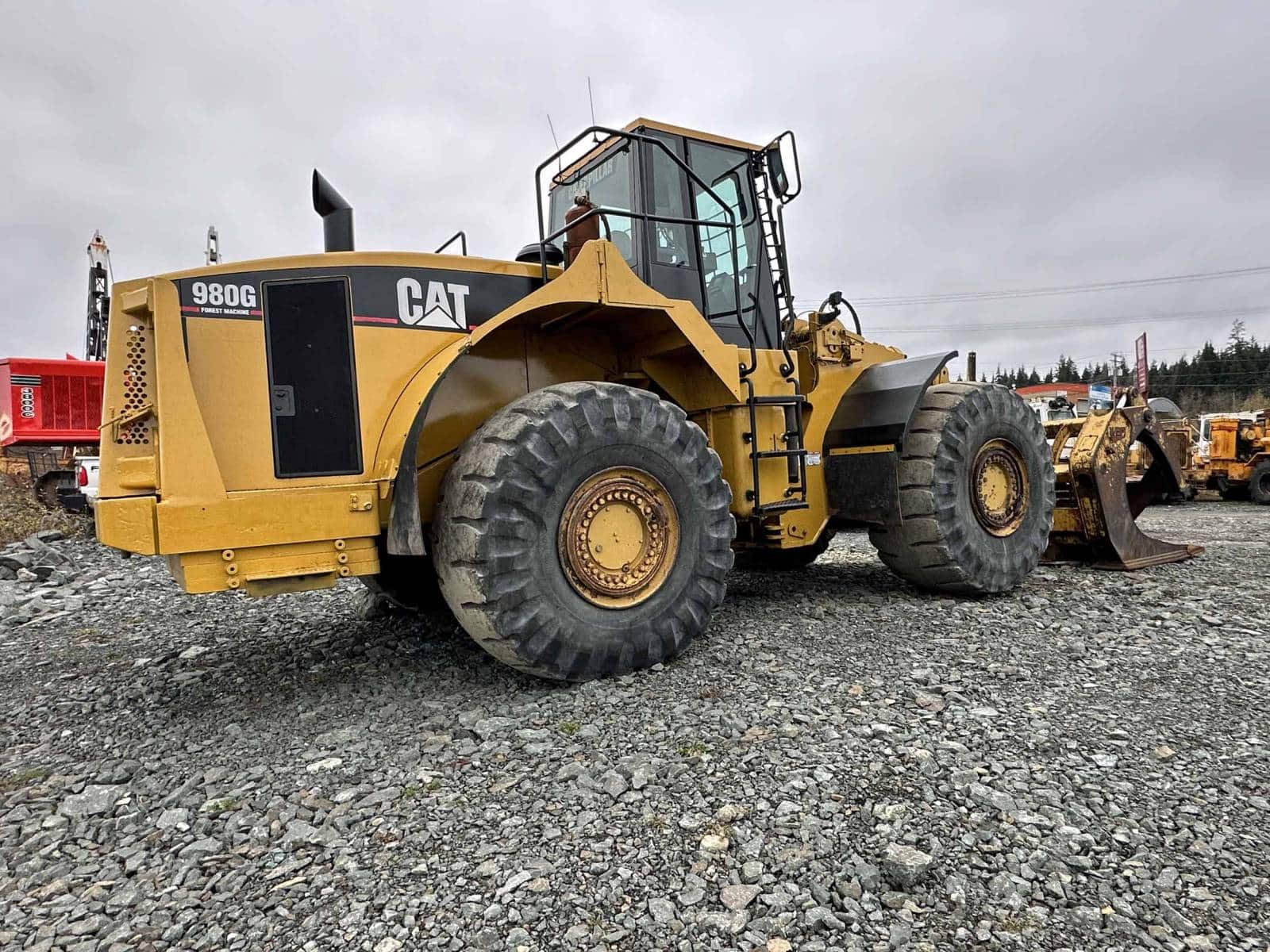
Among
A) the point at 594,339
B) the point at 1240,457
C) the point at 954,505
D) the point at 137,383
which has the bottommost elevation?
the point at 1240,457

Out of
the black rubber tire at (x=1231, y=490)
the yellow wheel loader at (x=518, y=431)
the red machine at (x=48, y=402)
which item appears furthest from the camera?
the black rubber tire at (x=1231, y=490)

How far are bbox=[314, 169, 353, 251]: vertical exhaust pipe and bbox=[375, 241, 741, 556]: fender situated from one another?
0.77 metres

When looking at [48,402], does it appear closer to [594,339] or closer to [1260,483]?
[594,339]

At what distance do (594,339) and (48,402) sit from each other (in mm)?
11018

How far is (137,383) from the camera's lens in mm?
3457

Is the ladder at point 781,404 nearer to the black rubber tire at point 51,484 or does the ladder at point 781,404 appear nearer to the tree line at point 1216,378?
the black rubber tire at point 51,484

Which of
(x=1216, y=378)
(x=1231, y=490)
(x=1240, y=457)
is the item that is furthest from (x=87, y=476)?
(x=1216, y=378)

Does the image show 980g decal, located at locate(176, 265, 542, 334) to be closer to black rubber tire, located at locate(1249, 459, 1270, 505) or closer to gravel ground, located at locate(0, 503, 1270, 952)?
gravel ground, located at locate(0, 503, 1270, 952)

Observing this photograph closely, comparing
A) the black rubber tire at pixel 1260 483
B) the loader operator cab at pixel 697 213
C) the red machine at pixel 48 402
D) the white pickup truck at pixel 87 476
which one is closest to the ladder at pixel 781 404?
the loader operator cab at pixel 697 213

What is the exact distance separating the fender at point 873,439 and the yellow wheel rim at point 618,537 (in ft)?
6.03

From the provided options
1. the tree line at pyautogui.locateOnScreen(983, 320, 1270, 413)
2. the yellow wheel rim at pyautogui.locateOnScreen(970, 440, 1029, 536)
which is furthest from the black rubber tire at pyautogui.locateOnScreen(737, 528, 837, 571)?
the tree line at pyautogui.locateOnScreen(983, 320, 1270, 413)

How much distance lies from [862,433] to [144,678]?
443cm

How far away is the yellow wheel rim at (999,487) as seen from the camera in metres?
5.53

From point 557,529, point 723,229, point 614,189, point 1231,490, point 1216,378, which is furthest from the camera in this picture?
point 1216,378
